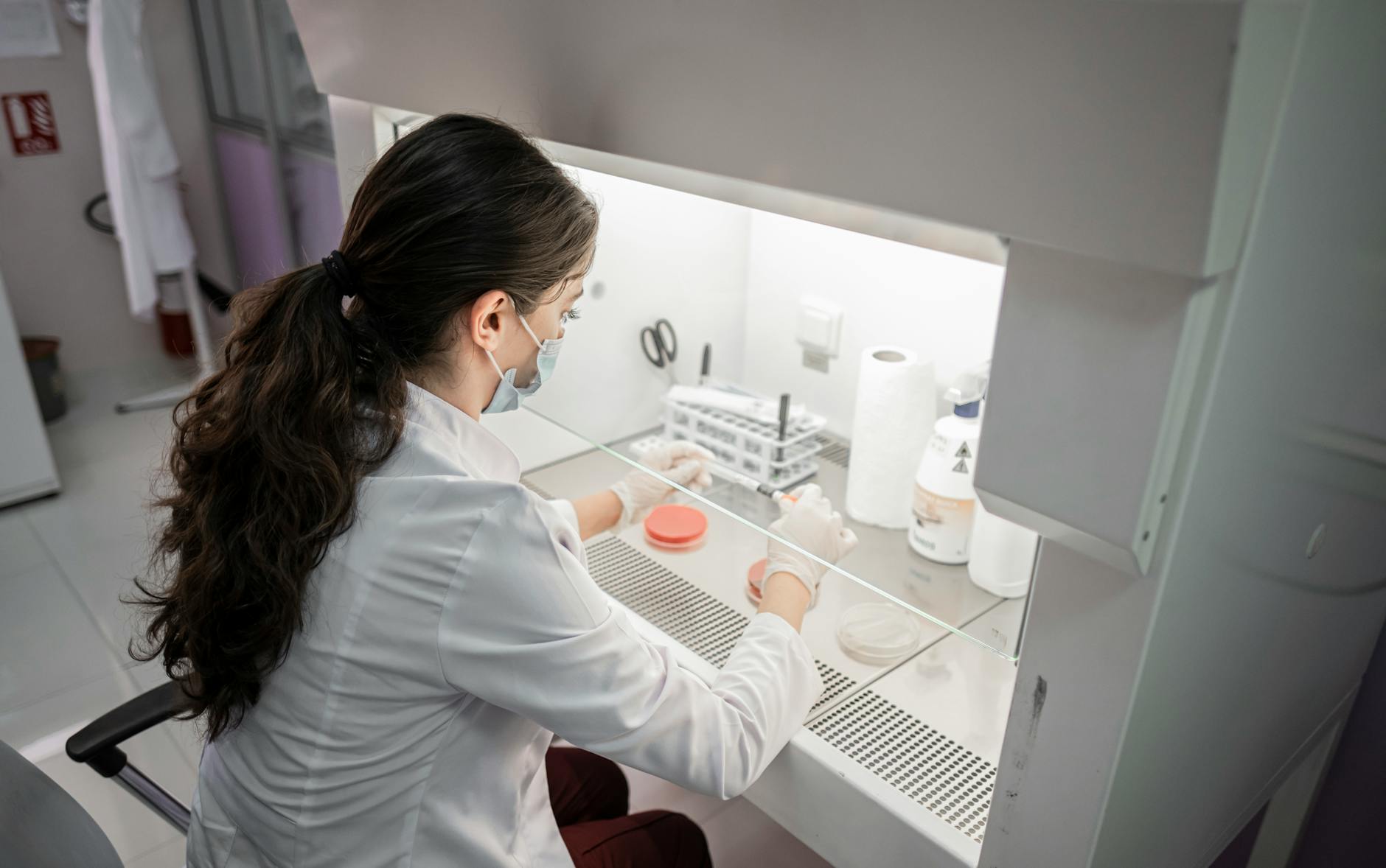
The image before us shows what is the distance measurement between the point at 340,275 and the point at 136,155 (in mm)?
2572

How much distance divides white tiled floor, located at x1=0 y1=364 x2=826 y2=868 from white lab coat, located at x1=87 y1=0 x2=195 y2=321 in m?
0.56

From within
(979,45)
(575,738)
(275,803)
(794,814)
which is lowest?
(794,814)

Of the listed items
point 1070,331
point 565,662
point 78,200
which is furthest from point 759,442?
point 78,200

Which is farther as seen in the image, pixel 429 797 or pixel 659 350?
pixel 659 350

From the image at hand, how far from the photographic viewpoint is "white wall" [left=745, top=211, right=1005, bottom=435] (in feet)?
4.38

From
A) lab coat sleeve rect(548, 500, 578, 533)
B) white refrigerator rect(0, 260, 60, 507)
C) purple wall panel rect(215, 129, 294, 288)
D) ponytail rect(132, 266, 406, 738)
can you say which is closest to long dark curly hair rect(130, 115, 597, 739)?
ponytail rect(132, 266, 406, 738)

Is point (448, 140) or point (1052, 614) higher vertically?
point (448, 140)

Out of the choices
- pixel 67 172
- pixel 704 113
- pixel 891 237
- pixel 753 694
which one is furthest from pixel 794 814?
pixel 67 172

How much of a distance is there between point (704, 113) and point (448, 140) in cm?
25

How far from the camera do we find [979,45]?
1.94 ft

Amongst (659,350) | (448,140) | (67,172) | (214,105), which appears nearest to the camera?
(448,140)

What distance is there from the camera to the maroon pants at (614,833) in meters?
1.20

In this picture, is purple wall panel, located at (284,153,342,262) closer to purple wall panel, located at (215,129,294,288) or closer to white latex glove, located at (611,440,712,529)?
purple wall panel, located at (215,129,294,288)

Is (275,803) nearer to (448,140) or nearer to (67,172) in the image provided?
(448,140)
